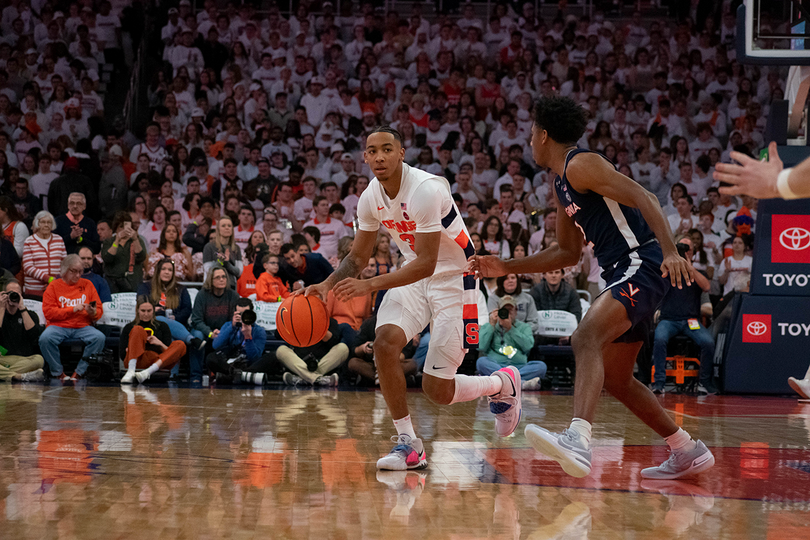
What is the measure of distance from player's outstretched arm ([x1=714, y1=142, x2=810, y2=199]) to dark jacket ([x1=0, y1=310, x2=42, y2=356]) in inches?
360

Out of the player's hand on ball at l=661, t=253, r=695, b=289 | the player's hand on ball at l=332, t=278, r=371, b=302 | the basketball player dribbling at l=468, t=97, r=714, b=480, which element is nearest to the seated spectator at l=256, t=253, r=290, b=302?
the basketball player dribbling at l=468, t=97, r=714, b=480

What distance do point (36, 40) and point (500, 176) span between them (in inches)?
356

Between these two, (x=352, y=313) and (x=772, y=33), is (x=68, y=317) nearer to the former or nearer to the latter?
(x=352, y=313)

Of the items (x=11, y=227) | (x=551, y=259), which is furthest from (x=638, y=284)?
(x=11, y=227)

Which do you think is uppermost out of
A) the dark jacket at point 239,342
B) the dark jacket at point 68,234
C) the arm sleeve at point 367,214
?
the arm sleeve at point 367,214

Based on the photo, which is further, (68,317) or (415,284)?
(68,317)

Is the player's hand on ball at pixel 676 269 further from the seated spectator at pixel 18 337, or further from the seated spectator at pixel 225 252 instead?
the seated spectator at pixel 18 337

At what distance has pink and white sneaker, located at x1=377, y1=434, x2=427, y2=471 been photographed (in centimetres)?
468

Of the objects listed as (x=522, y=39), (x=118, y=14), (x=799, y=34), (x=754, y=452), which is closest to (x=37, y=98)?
(x=118, y=14)

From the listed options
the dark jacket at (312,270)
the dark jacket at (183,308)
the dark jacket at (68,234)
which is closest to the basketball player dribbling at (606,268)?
the dark jacket at (312,270)

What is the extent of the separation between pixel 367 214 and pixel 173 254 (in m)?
6.48

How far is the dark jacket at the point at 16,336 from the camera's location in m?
9.98

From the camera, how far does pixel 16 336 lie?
394 inches

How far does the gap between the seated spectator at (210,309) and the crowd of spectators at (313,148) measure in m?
0.03
